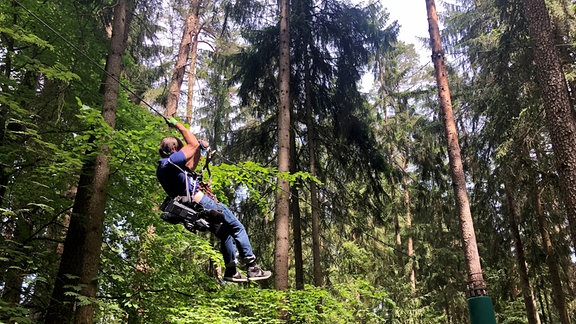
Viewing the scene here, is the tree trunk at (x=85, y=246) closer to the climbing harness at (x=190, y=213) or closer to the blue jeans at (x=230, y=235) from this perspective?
the climbing harness at (x=190, y=213)

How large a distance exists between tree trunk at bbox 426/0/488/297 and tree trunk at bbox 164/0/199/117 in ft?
22.2

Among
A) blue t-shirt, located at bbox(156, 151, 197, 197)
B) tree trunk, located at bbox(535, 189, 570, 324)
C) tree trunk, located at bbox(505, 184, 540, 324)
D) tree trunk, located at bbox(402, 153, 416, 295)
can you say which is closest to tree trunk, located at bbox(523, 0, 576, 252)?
tree trunk, located at bbox(535, 189, 570, 324)

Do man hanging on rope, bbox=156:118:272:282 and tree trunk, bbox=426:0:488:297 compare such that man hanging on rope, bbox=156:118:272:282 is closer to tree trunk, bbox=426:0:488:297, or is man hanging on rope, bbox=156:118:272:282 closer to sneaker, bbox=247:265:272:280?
sneaker, bbox=247:265:272:280

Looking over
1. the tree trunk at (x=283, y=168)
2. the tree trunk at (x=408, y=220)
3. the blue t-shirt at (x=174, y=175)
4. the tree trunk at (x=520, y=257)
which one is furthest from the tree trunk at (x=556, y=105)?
the tree trunk at (x=408, y=220)

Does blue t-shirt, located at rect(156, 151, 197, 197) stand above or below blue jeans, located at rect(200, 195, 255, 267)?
above

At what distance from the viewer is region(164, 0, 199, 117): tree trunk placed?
36.4 ft

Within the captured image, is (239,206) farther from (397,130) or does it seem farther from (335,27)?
(397,130)

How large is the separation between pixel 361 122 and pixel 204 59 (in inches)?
274

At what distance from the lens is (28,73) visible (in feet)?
25.4

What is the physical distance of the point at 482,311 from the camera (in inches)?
173

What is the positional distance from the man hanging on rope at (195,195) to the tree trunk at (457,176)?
3.06 metres

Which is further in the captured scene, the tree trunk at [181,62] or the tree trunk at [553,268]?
the tree trunk at [553,268]

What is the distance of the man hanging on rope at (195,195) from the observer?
4.09m

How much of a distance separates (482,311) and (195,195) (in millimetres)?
3381
